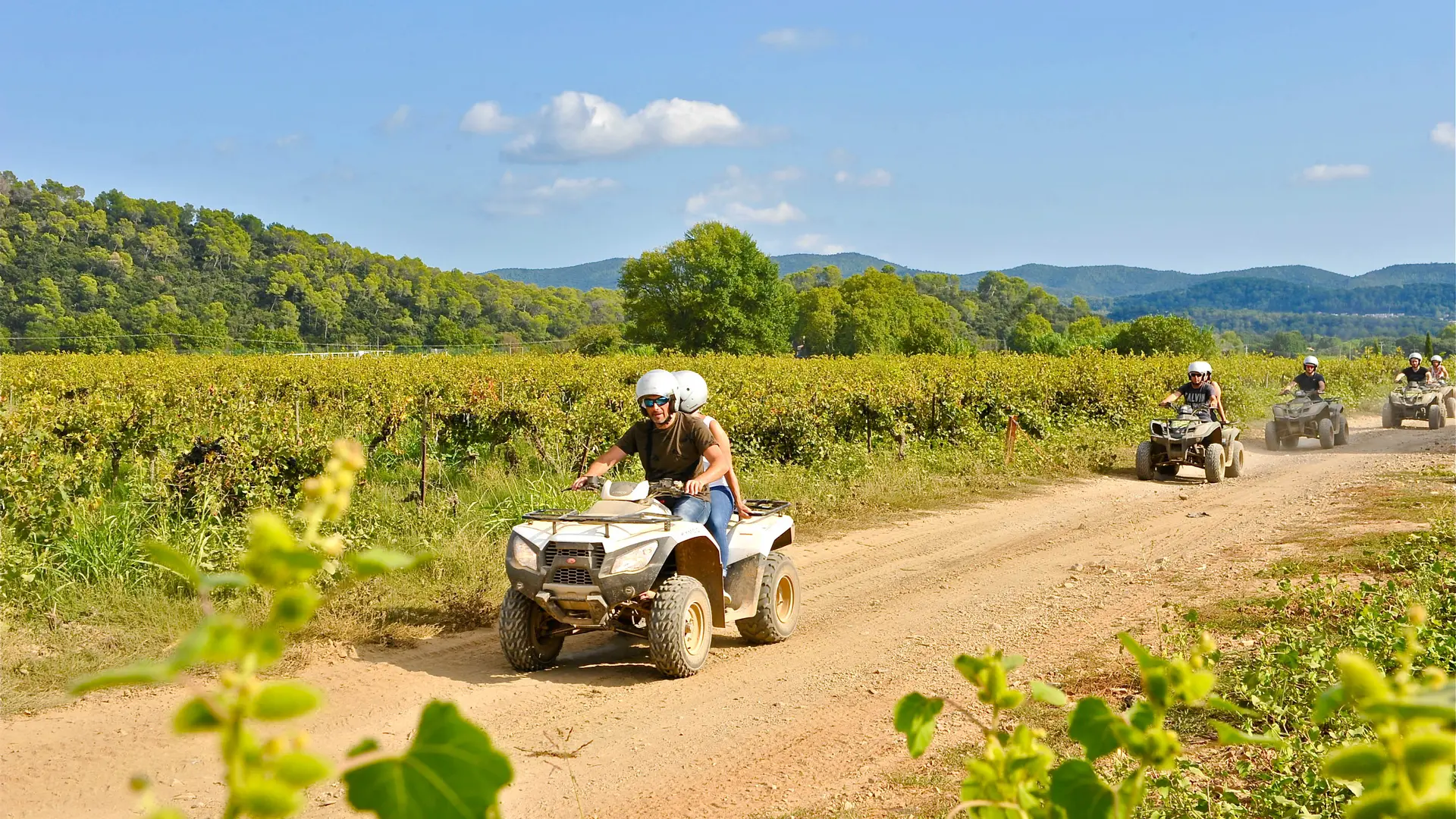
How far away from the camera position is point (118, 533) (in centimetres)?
809

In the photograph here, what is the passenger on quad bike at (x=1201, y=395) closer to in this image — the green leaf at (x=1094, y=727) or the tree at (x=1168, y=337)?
the green leaf at (x=1094, y=727)

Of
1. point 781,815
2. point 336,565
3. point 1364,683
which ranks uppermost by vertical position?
point 1364,683

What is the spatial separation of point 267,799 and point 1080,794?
84 cm

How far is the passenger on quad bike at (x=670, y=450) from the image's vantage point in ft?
22.7

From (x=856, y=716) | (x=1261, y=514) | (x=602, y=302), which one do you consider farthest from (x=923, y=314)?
(x=856, y=716)

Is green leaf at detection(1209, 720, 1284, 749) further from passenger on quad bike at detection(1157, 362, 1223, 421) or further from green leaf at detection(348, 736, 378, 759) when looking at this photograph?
passenger on quad bike at detection(1157, 362, 1223, 421)

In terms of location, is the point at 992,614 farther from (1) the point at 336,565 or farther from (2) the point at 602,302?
(2) the point at 602,302

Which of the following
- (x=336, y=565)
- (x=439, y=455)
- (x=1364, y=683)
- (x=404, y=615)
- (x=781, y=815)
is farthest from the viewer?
(x=439, y=455)

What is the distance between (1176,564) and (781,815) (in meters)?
6.01

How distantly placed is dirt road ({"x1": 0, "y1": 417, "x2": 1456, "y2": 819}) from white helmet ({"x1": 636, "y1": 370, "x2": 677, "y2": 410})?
1683mm

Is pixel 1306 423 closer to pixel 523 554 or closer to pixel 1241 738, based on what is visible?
pixel 523 554

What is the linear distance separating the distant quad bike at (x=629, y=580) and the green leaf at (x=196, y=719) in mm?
5613

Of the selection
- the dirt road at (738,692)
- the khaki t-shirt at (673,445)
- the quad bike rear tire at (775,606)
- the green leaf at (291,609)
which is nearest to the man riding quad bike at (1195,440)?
the dirt road at (738,692)

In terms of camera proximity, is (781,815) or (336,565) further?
(336,565)
